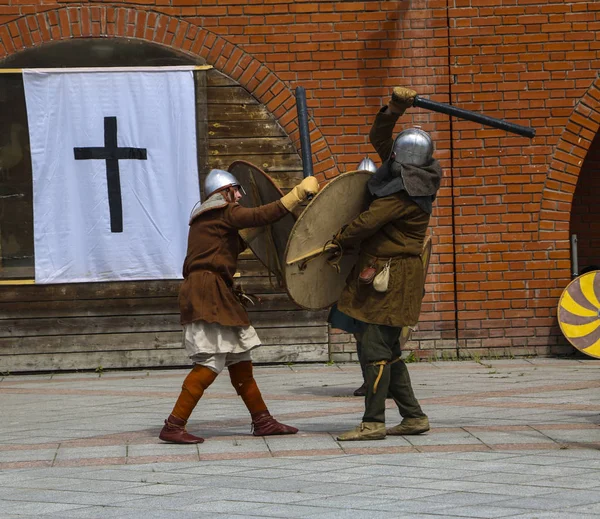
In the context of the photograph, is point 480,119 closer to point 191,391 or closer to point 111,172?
point 191,391

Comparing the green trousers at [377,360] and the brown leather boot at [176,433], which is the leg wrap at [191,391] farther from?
the green trousers at [377,360]

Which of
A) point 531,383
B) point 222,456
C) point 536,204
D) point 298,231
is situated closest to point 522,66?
point 536,204

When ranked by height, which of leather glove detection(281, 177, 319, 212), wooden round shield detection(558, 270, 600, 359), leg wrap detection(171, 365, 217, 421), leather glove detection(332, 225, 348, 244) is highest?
leather glove detection(281, 177, 319, 212)

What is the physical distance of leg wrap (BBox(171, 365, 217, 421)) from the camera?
22.5 ft

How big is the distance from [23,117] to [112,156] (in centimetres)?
90

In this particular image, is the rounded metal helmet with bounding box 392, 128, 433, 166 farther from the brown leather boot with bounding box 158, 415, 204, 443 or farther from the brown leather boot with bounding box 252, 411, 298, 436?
the brown leather boot with bounding box 158, 415, 204, 443

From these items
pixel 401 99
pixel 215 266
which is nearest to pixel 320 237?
pixel 215 266

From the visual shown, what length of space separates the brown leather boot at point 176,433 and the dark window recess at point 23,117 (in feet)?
14.8

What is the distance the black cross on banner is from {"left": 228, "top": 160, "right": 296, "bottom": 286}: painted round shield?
11.4 ft

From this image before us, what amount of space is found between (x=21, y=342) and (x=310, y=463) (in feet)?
18.2

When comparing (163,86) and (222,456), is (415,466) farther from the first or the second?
(163,86)

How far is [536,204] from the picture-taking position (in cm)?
1120

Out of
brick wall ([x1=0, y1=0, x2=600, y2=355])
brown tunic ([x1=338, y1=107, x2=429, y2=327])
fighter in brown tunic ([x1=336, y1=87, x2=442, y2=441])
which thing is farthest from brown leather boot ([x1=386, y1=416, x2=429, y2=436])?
brick wall ([x1=0, y1=0, x2=600, y2=355])

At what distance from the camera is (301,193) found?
21.8ft
